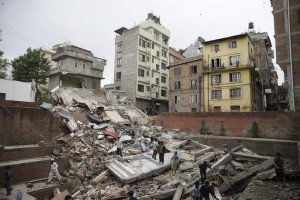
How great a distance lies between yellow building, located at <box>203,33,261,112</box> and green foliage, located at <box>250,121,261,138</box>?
8674mm

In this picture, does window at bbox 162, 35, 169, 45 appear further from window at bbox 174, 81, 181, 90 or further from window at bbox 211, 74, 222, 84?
window at bbox 211, 74, 222, 84

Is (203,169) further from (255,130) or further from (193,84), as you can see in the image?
(193,84)

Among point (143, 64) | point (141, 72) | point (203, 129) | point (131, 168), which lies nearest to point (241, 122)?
point (203, 129)

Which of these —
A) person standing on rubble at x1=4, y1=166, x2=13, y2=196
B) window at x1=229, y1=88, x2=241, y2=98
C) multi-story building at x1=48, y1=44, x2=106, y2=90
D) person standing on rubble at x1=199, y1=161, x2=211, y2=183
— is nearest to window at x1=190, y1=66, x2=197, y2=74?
window at x1=229, y1=88, x2=241, y2=98

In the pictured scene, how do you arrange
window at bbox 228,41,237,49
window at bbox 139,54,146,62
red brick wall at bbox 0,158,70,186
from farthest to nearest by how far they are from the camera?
window at bbox 139,54,146,62, window at bbox 228,41,237,49, red brick wall at bbox 0,158,70,186

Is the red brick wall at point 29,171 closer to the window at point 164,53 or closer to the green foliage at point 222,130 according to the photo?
the green foliage at point 222,130

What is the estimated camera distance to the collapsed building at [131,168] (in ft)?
38.5

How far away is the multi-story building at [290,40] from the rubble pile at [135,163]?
5655 mm

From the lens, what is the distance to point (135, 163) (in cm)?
1502

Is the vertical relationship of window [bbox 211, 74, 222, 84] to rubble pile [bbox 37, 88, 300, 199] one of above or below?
above

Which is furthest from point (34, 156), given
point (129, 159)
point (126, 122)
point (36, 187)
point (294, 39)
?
point (294, 39)

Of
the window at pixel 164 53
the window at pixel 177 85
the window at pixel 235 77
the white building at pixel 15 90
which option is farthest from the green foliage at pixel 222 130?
the window at pixel 164 53

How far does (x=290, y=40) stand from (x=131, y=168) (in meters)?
13.9

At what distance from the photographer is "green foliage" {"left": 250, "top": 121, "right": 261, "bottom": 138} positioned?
2198cm
